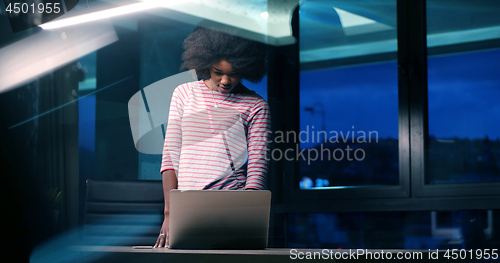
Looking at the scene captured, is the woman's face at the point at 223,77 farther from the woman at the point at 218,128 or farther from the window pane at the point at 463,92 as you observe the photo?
the window pane at the point at 463,92

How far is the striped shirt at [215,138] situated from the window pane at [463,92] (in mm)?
1407

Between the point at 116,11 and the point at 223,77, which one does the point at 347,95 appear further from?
the point at 116,11

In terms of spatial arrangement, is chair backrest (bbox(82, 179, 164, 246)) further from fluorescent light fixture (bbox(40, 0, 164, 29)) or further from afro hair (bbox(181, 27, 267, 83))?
fluorescent light fixture (bbox(40, 0, 164, 29))

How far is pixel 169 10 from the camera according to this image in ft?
12.3

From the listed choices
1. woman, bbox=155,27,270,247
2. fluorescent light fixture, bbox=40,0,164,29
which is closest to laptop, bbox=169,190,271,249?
woman, bbox=155,27,270,247

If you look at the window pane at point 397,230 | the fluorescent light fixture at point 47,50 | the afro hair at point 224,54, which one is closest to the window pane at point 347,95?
the window pane at point 397,230

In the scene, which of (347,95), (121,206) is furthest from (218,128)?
(347,95)

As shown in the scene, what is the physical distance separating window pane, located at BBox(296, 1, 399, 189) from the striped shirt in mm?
1280

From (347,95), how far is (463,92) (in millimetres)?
737

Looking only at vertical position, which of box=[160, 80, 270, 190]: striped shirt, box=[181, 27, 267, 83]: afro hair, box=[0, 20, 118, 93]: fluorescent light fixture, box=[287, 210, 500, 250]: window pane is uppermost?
box=[0, 20, 118, 93]: fluorescent light fixture

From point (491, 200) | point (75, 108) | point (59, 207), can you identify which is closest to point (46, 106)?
point (75, 108)

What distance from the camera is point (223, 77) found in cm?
211

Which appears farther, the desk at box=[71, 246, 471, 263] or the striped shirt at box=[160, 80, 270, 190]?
the striped shirt at box=[160, 80, 270, 190]

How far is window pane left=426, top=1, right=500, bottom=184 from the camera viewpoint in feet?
9.30
